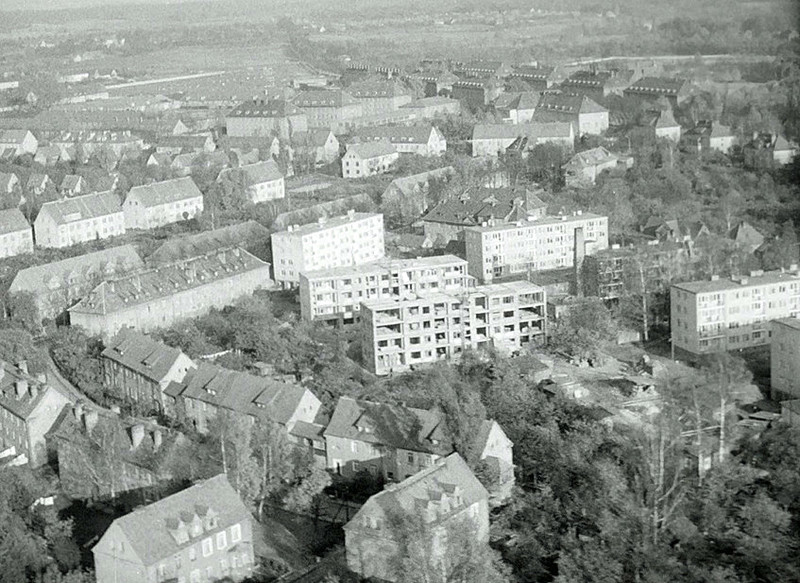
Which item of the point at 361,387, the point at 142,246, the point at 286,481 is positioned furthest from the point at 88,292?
the point at 286,481

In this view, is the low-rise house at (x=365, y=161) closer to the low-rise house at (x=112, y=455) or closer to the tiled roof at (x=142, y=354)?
the tiled roof at (x=142, y=354)

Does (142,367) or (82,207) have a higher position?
(82,207)

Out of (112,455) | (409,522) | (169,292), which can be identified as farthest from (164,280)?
(409,522)

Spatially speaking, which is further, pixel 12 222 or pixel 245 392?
pixel 12 222

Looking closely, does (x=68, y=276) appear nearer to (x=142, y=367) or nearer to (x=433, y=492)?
(x=142, y=367)

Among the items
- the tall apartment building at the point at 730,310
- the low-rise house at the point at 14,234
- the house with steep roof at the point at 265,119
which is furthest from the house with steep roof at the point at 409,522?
the house with steep roof at the point at 265,119

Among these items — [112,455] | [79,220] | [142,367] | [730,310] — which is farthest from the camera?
[79,220]

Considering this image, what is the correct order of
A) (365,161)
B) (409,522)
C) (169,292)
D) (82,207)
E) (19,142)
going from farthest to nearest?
(19,142) < (365,161) < (82,207) < (169,292) < (409,522)

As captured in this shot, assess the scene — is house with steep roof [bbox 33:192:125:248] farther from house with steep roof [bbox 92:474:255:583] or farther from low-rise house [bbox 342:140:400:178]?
house with steep roof [bbox 92:474:255:583]
